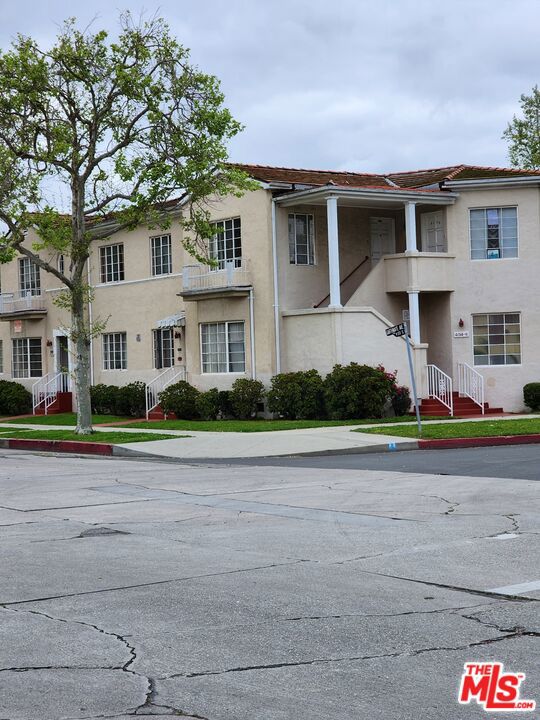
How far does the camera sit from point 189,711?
535cm

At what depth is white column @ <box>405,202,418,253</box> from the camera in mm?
31016

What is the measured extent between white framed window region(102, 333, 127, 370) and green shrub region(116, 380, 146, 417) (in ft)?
7.33

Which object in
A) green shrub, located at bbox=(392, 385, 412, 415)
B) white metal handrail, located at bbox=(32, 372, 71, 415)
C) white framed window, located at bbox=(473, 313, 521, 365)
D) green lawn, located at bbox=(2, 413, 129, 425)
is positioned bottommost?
green lawn, located at bbox=(2, 413, 129, 425)

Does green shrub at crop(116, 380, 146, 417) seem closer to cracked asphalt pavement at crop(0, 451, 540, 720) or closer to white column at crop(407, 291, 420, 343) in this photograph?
white column at crop(407, 291, 420, 343)

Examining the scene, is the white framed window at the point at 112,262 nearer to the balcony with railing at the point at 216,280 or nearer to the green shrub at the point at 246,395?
the balcony with railing at the point at 216,280

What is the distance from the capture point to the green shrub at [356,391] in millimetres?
28766

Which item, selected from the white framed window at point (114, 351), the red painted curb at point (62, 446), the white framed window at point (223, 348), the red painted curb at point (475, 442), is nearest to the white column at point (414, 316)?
the white framed window at point (223, 348)

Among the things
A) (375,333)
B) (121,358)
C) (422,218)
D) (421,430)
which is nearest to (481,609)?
(421,430)

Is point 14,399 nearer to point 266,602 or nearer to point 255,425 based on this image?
point 255,425

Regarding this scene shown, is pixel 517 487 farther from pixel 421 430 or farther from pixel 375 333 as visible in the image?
pixel 375 333

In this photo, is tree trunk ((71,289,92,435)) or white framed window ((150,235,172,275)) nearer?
tree trunk ((71,289,92,435))

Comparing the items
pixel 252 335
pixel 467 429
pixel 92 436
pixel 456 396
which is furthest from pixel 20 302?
pixel 467 429

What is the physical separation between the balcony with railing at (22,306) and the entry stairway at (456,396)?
1769 centimetres

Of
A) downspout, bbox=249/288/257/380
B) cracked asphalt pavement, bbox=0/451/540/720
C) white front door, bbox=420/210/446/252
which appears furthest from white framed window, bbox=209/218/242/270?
cracked asphalt pavement, bbox=0/451/540/720
